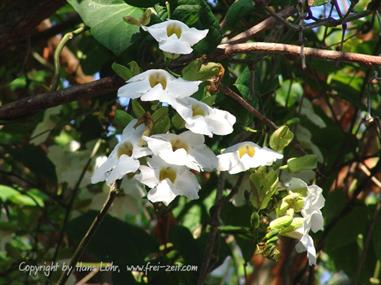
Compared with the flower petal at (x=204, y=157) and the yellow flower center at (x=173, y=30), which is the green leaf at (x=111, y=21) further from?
the flower petal at (x=204, y=157)

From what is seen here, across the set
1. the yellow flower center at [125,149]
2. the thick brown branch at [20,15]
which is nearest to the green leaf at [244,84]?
the yellow flower center at [125,149]

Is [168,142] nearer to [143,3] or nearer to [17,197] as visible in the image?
[143,3]

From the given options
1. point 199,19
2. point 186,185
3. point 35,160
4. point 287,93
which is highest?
point 199,19

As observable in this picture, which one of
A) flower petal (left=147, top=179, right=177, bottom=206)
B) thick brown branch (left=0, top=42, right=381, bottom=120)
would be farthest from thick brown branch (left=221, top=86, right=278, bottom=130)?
flower petal (left=147, top=179, right=177, bottom=206)

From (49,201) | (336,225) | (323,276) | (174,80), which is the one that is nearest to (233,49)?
(174,80)

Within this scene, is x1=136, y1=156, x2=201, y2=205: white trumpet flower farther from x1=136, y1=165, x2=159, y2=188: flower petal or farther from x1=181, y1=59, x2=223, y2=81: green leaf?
x1=181, y1=59, x2=223, y2=81: green leaf

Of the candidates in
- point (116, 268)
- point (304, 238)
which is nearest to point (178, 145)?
point (304, 238)

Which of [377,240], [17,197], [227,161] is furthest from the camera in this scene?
[17,197]
